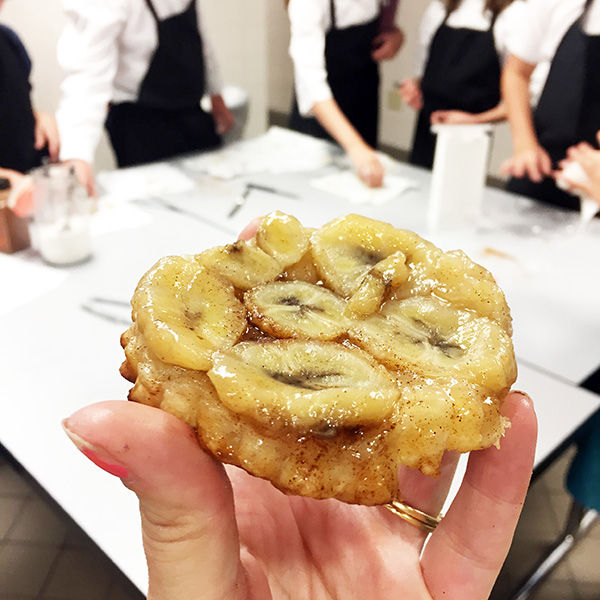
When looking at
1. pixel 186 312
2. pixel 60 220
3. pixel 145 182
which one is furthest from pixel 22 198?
pixel 186 312

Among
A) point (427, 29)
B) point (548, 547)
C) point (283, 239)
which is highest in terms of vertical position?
point (427, 29)

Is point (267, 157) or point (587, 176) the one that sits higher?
point (587, 176)

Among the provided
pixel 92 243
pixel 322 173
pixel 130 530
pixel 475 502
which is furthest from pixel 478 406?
pixel 322 173

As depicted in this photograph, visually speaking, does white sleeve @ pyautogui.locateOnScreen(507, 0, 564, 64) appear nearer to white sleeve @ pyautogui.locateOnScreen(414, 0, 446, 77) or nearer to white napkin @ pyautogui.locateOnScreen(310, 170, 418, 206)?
white sleeve @ pyautogui.locateOnScreen(414, 0, 446, 77)

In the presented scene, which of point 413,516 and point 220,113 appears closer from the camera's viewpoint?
point 413,516

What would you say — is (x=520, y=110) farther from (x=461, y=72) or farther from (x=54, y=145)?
(x=54, y=145)

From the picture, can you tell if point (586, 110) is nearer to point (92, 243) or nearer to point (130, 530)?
point (92, 243)
